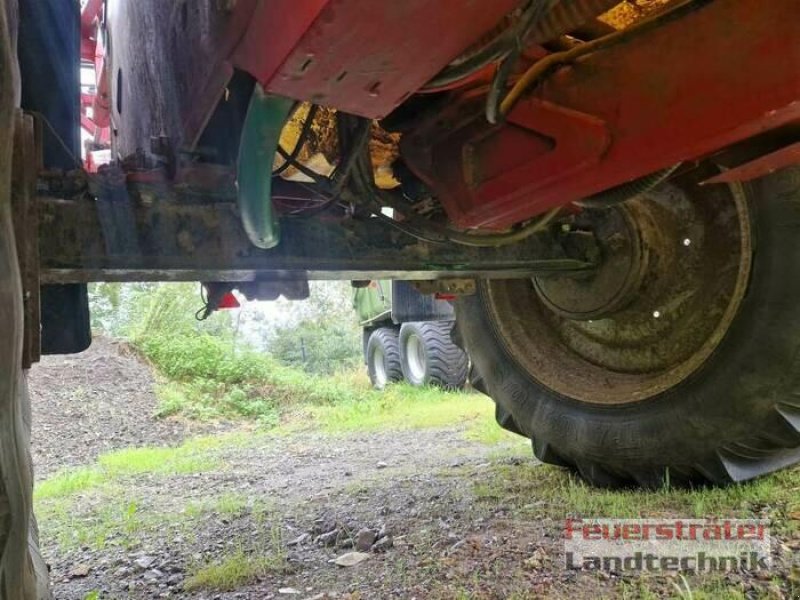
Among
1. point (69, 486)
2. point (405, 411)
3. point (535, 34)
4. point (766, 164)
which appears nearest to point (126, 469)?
point (69, 486)

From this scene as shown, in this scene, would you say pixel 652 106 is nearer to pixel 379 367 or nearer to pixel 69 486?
pixel 69 486

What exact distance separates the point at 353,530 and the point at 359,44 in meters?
1.63

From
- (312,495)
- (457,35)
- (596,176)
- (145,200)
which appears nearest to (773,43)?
(596,176)

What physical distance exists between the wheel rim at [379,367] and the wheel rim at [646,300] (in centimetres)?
762

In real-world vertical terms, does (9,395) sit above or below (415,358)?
above

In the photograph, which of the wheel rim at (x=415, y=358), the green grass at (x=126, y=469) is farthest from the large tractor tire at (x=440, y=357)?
the green grass at (x=126, y=469)

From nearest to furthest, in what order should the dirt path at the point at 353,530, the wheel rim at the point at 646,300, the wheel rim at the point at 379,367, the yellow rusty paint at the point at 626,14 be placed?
the dirt path at the point at 353,530, the yellow rusty paint at the point at 626,14, the wheel rim at the point at 646,300, the wheel rim at the point at 379,367

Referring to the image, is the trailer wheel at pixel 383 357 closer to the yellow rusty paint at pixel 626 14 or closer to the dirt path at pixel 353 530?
the dirt path at pixel 353 530

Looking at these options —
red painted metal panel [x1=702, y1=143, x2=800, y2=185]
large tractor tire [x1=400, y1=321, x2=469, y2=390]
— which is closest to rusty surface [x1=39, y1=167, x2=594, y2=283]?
red painted metal panel [x1=702, y1=143, x2=800, y2=185]

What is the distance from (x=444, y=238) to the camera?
167 cm

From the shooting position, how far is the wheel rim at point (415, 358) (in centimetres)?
866

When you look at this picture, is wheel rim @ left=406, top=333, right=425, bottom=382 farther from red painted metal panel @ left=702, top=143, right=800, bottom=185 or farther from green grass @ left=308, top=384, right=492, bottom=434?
red painted metal panel @ left=702, top=143, right=800, bottom=185

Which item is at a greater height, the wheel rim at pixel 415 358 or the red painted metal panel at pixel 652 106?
the red painted metal panel at pixel 652 106

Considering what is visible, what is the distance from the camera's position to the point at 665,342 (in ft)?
6.64
